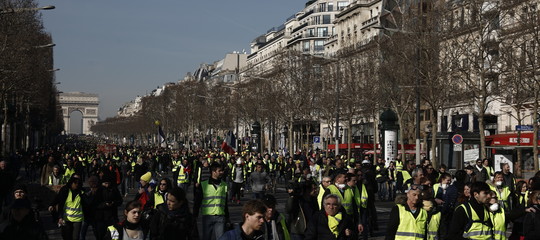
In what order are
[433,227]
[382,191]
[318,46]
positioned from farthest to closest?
[318,46], [382,191], [433,227]

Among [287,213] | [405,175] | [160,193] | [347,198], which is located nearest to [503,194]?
[347,198]

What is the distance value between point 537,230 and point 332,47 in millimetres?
87320

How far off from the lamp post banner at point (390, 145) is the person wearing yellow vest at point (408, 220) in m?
25.0

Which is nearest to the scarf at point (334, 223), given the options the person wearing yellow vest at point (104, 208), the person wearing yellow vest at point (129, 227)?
the person wearing yellow vest at point (129, 227)

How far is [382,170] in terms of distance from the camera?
27.3 m

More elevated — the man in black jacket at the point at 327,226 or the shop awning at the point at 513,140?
the shop awning at the point at 513,140

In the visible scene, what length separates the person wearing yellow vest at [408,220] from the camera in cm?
924

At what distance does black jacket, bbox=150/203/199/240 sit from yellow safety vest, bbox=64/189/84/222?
3.31 m

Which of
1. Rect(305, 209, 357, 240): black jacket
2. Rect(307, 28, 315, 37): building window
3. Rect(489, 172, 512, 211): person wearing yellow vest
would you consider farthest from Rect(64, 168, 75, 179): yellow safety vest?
Rect(307, 28, 315, 37): building window

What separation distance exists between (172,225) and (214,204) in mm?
2816

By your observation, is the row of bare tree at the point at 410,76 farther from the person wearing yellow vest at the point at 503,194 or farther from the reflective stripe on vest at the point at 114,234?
the reflective stripe on vest at the point at 114,234

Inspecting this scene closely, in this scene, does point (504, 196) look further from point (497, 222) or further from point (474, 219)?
point (474, 219)

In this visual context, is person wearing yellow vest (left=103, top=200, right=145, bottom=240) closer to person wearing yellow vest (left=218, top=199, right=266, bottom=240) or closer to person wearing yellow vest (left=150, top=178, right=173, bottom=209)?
person wearing yellow vest (left=218, top=199, right=266, bottom=240)

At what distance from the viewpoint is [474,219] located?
29.9 feet
